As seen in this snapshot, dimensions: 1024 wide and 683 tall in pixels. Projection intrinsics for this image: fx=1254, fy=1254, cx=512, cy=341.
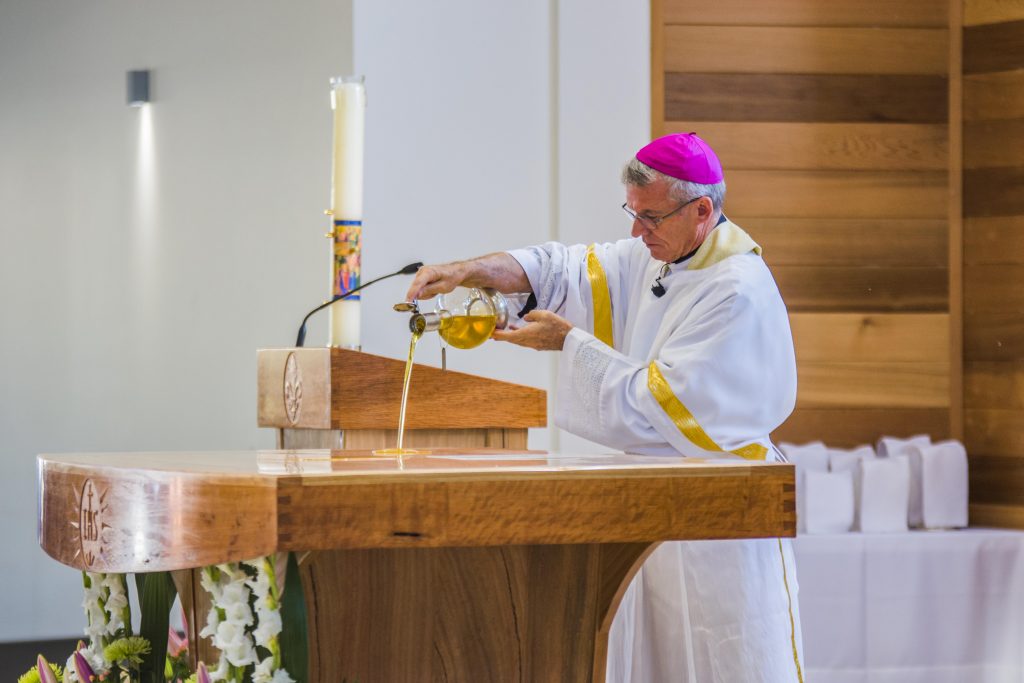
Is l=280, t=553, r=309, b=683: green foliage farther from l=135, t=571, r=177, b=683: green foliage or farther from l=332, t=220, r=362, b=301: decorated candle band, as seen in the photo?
l=332, t=220, r=362, b=301: decorated candle band

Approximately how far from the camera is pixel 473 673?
1599 millimetres

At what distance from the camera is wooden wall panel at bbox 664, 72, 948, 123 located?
3.80 meters

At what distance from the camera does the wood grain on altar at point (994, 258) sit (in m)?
3.74

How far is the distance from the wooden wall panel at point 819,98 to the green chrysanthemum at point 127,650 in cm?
258

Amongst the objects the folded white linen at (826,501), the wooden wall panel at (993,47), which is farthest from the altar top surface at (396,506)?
the wooden wall panel at (993,47)

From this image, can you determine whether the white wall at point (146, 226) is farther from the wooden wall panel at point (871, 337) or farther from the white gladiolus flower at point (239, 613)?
the white gladiolus flower at point (239, 613)

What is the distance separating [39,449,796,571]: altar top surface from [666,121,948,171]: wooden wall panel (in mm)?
2439

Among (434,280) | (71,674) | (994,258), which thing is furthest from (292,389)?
(994,258)

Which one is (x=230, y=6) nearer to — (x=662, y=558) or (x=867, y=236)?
(x=867, y=236)

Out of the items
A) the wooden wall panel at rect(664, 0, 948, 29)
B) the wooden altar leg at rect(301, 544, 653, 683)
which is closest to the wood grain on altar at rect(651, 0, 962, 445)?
the wooden wall panel at rect(664, 0, 948, 29)

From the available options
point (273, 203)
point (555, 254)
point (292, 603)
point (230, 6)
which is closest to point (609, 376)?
point (555, 254)

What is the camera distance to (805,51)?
3.83m

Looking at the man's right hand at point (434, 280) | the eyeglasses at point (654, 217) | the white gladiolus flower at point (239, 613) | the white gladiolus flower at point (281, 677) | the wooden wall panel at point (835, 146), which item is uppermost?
the wooden wall panel at point (835, 146)

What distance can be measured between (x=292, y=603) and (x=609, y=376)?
89 cm
